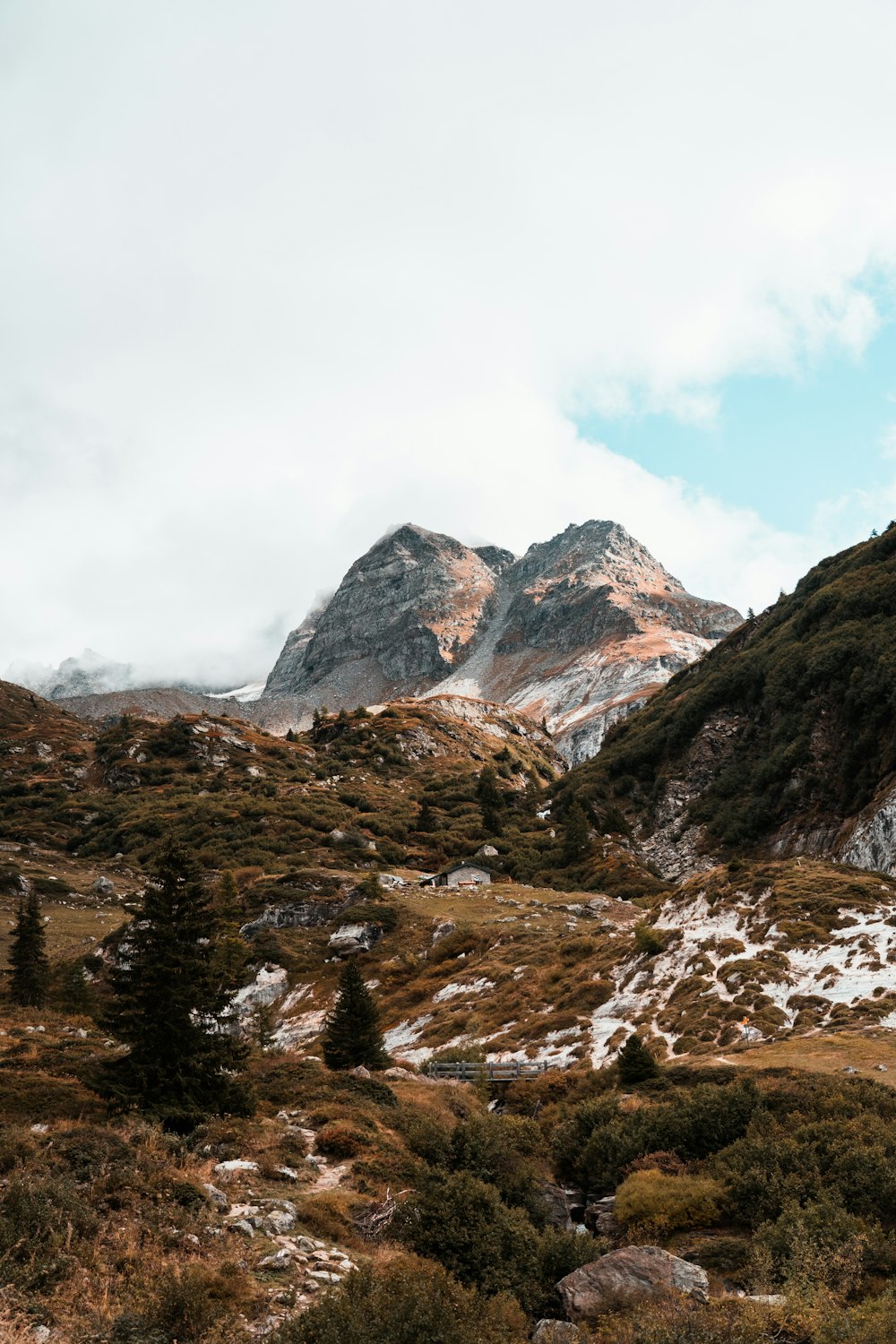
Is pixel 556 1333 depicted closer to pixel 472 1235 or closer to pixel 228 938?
pixel 472 1235

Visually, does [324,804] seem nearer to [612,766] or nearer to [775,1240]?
[612,766]

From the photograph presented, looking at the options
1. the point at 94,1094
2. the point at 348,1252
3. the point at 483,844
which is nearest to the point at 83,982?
the point at 94,1094

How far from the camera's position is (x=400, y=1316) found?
10.8m

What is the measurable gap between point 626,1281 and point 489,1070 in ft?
54.3


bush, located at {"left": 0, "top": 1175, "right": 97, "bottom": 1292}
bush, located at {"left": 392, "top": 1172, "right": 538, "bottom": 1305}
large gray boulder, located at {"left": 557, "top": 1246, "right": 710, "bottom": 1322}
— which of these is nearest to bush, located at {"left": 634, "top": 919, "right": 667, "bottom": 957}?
bush, located at {"left": 392, "top": 1172, "right": 538, "bottom": 1305}

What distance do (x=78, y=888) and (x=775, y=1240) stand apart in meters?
77.4

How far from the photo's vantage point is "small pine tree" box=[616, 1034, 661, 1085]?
2514 centimetres

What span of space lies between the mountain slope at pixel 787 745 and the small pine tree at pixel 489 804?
32.6ft

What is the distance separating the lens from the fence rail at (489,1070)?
29.2 meters

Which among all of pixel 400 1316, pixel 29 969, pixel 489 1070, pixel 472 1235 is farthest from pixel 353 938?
pixel 400 1316

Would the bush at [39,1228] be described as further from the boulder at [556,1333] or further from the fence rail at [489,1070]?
the fence rail at [489,1070]

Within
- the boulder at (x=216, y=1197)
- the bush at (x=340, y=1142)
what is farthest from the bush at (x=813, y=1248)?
the boulder at (x=216, y=1197)

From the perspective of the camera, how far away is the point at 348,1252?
14664 millimetres

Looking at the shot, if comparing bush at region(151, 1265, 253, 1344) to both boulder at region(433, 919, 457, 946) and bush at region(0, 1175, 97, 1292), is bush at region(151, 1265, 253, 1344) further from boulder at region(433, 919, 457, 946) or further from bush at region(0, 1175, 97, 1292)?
boulder at region(433, 919, 457, 946)
